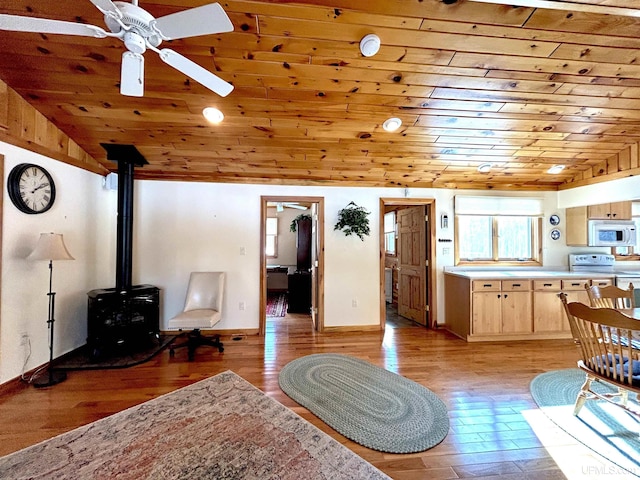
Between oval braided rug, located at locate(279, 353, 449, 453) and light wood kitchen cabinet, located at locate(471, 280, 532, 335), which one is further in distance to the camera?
light wood kitchen cabinet, located at locate(471, 280, 532, 335)

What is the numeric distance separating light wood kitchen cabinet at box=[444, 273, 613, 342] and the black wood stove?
4164mm

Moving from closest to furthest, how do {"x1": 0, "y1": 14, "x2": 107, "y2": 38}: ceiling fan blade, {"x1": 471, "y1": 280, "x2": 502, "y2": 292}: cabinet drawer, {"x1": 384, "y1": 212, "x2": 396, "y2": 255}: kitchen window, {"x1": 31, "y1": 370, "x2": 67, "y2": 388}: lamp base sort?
{"x1": 0, "y1": 14, "x2": 107, "y2": 38}: ceiling fan blade
{"x1": 31, "y1": 370, "x2": 67, "y2": 388}: lamp base
{"x1": 471, "y1": 280, "x2": 502, "y2": 292}: cabinet drawer
{"x1": 384, "y1": 212, "x2": 396, "y2": 255}: kitchen window

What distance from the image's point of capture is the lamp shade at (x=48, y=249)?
246cm

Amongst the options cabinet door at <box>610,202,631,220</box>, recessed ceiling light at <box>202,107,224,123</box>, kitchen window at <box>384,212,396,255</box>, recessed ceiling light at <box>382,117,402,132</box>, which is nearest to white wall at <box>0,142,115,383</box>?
recessed ceiling light at <box>202,107,224,123</box>

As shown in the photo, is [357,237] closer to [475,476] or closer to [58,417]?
[475,476]

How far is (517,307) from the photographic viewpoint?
377cm

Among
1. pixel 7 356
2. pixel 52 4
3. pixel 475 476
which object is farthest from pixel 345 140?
pixel 7 356

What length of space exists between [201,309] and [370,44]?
11.2 feet

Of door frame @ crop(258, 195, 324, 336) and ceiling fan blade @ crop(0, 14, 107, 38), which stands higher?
ceiling fan blade @ crop(0, 14, 107, 38)

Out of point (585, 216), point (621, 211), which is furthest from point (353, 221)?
point (621, 211)

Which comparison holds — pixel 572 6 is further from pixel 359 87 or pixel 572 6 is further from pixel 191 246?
pixel 191 246

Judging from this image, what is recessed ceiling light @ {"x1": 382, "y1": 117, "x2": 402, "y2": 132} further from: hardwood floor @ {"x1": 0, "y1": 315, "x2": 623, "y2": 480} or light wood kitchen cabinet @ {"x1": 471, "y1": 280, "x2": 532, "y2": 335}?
hardwood floor @ {"x1": 0, "y1": 315, "x2": 623, "y2": 480}

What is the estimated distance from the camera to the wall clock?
2.54 meters

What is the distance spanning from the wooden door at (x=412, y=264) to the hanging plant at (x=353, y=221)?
104 centimetres
